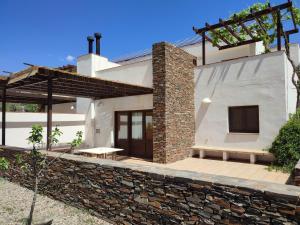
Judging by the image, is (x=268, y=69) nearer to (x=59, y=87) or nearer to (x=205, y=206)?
(x=205, y=206)

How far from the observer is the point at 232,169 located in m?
8.98

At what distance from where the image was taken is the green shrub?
875 cm

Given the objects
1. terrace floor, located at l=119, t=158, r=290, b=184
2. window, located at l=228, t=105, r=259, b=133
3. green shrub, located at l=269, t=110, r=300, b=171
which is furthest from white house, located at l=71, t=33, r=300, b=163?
terrace floor, located at l=119, t=158, r=290, b=184

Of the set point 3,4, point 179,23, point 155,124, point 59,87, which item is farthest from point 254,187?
point 179,23

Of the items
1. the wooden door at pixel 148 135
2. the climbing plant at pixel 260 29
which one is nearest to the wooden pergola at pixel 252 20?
the climbing plant at pixel 260 29

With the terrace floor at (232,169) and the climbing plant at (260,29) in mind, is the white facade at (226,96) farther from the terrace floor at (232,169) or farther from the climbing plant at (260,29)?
the terrace floor at (232,169)

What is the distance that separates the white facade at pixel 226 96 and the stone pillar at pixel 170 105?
993 mm

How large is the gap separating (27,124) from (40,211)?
9.02 meters

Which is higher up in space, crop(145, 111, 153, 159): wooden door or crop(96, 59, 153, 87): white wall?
crop(96, 59, 153, 87): white wall

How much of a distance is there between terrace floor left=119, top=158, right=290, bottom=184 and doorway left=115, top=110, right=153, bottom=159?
2181 mm

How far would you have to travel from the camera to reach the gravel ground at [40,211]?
5.11 meters

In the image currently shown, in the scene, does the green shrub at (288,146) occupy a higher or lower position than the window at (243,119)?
lower

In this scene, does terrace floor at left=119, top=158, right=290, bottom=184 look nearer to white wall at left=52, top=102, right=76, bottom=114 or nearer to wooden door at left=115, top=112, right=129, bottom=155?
wooden door at left=115, top=112, right=129, bottom=155

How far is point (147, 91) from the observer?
11.4 metres
